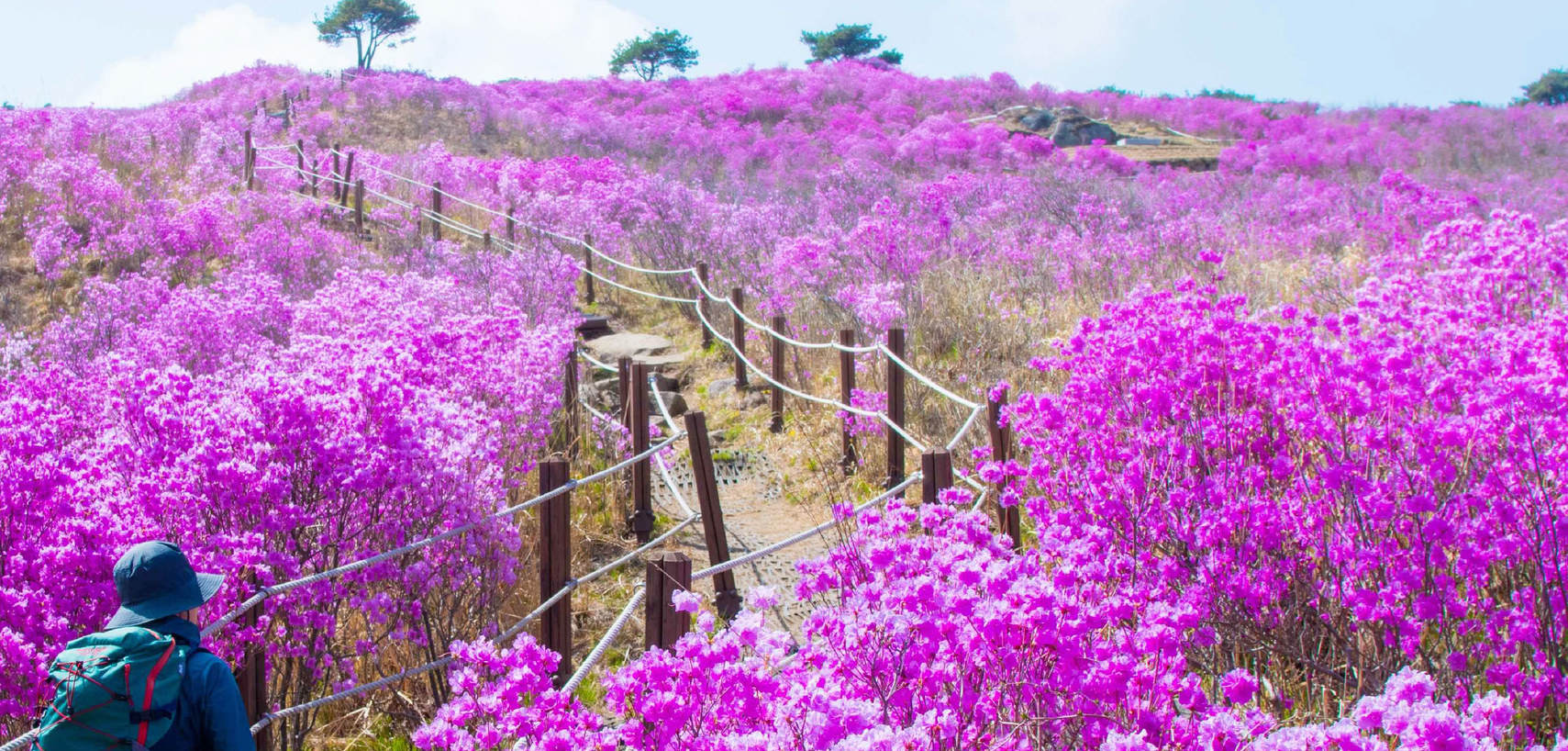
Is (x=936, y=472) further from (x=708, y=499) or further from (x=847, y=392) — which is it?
(x=847, y=392)

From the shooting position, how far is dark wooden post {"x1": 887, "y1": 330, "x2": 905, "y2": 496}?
258 inches

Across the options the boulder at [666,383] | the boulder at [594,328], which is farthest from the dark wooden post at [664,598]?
the boulder at [594,328]

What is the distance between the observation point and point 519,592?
523 cm

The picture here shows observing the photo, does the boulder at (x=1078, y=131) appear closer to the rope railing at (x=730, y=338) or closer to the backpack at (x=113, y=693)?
the rope railing at (x=730, y=338)

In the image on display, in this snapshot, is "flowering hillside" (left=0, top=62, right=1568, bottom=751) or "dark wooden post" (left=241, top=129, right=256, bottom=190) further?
"dark wooden post" (left=241, top=129, right=256, bottom=190)

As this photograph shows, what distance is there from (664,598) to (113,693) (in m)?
1.49

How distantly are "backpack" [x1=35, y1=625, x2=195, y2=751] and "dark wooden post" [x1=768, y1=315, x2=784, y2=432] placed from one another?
5.89m

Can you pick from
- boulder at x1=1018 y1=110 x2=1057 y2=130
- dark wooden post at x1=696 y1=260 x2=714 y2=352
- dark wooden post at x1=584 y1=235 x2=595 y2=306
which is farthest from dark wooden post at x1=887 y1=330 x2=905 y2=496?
boulder at x1=1018 y1=110 x2=1057 y2=130

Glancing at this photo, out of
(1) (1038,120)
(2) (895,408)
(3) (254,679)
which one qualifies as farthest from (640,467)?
(1) (1038,120)

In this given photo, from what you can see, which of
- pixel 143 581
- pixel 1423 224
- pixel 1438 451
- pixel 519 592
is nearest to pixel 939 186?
pixel 1423 224

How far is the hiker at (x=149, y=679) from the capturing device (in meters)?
2.59

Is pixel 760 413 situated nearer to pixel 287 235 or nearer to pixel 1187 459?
pixel 1187 459

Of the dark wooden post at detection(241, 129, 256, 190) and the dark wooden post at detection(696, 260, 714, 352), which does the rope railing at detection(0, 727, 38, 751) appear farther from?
the dark wooden post at detection(241, 129, 256, 190)

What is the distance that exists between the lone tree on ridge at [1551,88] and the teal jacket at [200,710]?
49669 millimetres
